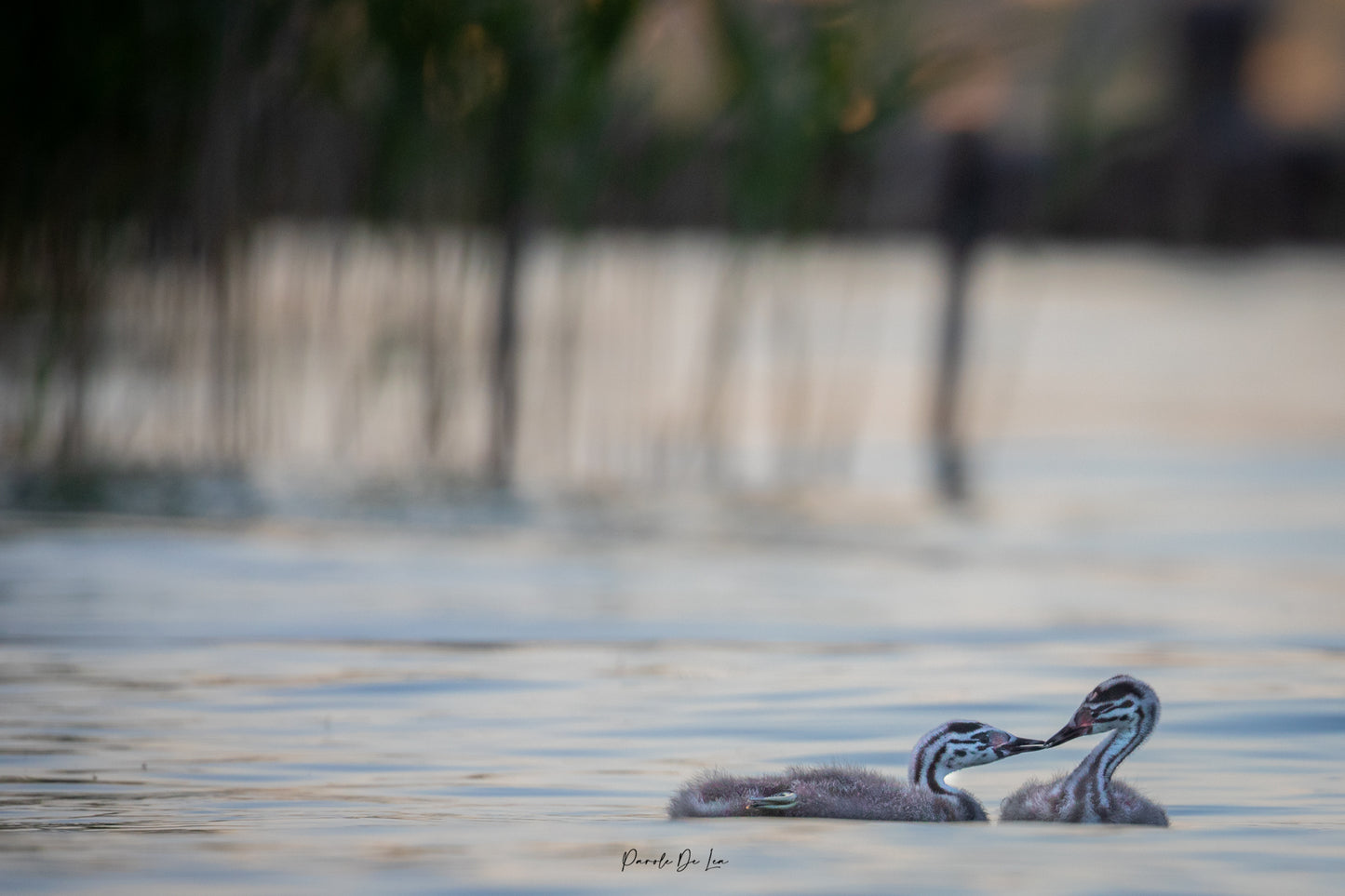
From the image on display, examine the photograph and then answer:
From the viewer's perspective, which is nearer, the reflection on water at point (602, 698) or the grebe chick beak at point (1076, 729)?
the reflection on water at point (602, 698)

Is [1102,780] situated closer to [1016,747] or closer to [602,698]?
[1016,747]

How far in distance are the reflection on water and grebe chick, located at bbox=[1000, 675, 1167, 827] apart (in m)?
0.07

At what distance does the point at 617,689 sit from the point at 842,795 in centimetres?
128

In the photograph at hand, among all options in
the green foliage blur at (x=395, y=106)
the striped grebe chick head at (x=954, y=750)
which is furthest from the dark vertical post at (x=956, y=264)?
the striped grebe chick head at (x=954, y=750)

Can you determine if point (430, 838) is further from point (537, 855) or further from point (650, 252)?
point (650, 252)

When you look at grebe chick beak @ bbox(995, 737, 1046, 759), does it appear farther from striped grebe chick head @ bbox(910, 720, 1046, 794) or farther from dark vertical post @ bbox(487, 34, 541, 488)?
dark vertical post @ bbox(487, 34, 541, 488)

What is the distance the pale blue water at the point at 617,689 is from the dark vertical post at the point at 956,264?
2.71 m

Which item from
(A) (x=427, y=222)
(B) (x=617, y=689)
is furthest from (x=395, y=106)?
(B) (x=617, y=689)

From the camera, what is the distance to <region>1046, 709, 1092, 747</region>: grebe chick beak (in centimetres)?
380

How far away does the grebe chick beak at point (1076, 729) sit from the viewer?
3.80m

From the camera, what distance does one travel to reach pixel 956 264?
420 inches

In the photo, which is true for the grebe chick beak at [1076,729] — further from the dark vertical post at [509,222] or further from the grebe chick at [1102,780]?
the dark vertical post at [509,222]

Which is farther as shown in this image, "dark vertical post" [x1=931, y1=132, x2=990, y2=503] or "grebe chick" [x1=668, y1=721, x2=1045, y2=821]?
"dark vertical post" [x1=931, y1=132, x2=990, y2=503]

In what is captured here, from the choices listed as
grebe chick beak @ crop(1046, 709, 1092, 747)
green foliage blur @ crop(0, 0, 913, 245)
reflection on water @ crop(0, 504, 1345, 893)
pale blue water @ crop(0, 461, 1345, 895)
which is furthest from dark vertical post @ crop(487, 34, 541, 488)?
grebe chick beak @ crop(1046, 709, 1092, 747)
